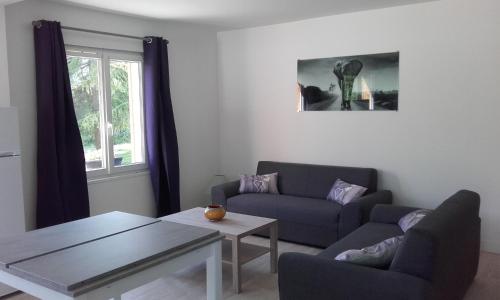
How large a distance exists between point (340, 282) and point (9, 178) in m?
2.49

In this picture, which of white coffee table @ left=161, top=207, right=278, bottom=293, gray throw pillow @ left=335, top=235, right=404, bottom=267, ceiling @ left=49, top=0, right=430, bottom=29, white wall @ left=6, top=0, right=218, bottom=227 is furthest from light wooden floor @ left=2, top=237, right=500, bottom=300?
ceiling @ left=49, top=0, right=430, bottom=29

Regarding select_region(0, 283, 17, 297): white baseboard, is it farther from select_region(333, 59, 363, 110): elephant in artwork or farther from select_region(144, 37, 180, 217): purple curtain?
select_region(333, 59, 363, 110): elephant in artwork

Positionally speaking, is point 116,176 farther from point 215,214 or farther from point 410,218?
point 410,218

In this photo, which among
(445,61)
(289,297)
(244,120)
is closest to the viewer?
(289,297)

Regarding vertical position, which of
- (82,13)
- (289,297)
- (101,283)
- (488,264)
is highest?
(82,13)

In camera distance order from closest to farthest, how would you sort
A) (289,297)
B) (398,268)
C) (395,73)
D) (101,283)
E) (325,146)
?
(101,283) < (398,268) < (289,297) < (395,73) < (325,146)

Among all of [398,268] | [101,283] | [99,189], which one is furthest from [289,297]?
[99,189]

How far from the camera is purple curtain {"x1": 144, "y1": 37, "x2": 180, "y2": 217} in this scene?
4961mm

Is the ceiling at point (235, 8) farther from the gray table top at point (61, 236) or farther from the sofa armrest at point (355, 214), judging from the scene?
the gray table top at point (61, 236)

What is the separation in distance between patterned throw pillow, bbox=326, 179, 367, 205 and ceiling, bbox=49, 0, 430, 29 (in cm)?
181

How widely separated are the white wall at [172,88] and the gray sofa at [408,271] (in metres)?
2.69

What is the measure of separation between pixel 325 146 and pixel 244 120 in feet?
3.90

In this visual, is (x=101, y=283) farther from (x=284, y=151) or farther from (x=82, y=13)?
(x=284, y=151)

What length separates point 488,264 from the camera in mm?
3867
